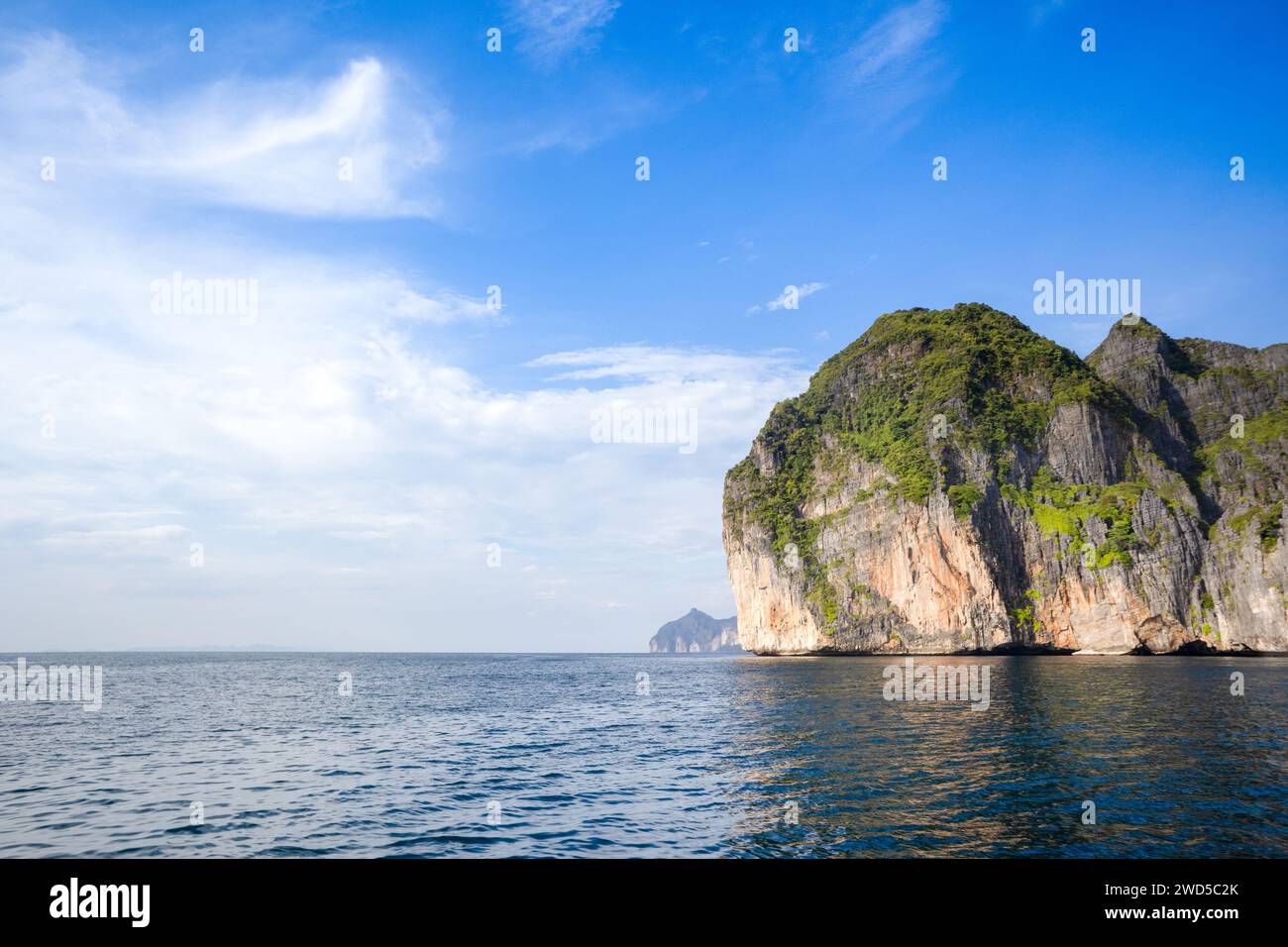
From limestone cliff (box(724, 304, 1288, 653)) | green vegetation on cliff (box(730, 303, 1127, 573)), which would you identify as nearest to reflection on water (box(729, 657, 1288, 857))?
limestone cliff (box(724, 304, 1288, 653))

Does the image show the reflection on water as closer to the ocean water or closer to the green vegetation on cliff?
the ocean water

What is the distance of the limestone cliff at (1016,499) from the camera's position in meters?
101

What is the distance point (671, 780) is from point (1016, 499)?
348 ft

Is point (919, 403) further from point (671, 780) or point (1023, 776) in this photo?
point (671, 780)

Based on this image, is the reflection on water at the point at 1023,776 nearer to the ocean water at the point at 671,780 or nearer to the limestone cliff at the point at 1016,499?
the ocean water at the point at 671,780

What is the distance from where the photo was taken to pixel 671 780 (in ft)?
83.2

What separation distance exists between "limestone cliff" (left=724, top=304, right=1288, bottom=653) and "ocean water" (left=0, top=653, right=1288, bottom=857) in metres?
60.6

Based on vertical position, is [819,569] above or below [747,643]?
above

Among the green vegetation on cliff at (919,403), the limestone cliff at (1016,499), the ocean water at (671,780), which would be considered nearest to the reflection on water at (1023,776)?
the ocean water at (671,780)
